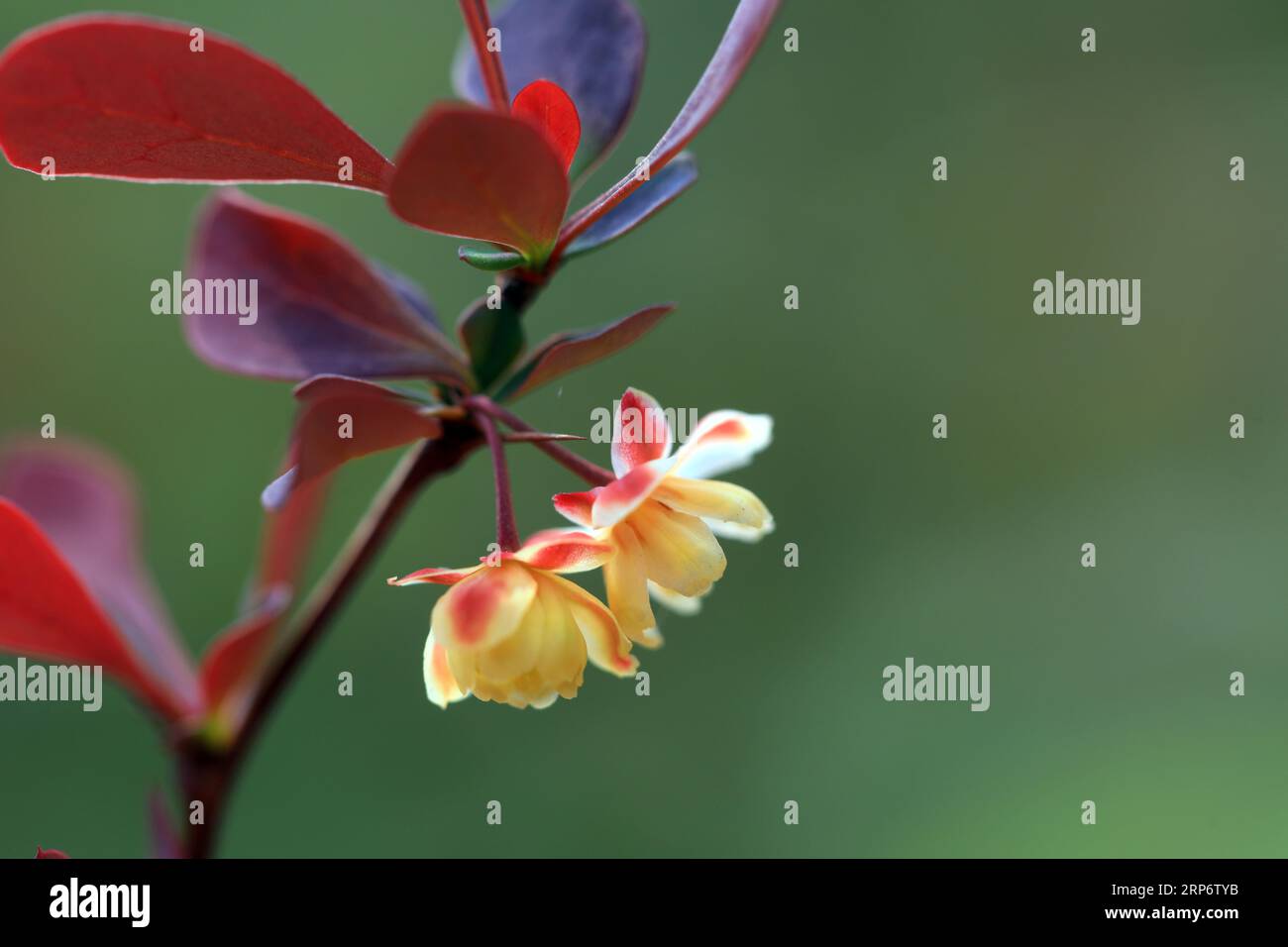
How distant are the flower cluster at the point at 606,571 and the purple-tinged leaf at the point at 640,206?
0.10 metres

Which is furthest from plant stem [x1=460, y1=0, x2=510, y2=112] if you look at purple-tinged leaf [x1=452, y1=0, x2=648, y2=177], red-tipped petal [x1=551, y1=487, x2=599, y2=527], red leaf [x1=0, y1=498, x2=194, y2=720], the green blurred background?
the green blurred background

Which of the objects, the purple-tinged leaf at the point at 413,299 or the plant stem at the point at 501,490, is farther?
the purple-tinged leaf at the point at 413,299

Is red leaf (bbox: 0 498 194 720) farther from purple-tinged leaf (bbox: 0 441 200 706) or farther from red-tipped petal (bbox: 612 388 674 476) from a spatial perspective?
red-tipped petal (bbox: 612 388 674 476)

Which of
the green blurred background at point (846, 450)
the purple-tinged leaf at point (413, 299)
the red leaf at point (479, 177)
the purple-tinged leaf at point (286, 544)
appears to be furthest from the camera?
the green blurred background at point (846, 450)

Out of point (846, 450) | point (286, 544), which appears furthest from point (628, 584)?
point (846, 450)

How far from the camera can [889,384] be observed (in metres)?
2.80

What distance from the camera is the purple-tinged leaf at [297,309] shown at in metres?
0.71

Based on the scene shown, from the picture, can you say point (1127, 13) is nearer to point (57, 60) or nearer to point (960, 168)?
point (960, 168)

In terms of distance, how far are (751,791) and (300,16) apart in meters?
2.15

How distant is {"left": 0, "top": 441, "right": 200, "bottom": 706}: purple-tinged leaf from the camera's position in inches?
42.1

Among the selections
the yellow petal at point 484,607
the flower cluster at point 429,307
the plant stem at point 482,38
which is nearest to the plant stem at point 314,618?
the flower cluster at point 429,307

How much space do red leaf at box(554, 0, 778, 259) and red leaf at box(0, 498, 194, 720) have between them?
0.41 metres

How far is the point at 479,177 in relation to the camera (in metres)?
0.55

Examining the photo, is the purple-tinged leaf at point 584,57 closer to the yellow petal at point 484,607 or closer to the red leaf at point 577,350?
the red leaf at point 577,350
